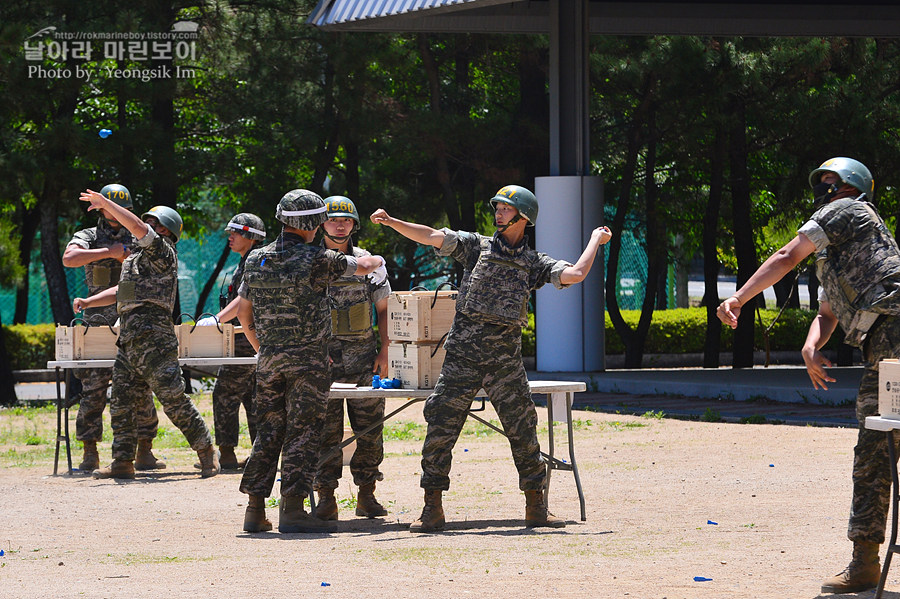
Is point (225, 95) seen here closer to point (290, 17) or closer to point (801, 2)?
point (290, 17)

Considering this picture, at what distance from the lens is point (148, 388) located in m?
11.1

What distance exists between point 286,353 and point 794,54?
44.0ft

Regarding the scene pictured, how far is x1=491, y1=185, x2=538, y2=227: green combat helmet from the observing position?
26.1 ft

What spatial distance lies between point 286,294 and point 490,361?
1322 millimetres

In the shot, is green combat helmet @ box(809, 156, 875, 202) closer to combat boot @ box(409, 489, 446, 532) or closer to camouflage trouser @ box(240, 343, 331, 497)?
combat boot @ box(409, 489, 446, 532)

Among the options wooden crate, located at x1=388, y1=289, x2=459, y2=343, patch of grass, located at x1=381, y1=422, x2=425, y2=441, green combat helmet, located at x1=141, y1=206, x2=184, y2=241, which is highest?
green combat helmet, located at x1=141, y1=206, x2=184, y2=241

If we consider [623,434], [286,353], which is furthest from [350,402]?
[623,434]

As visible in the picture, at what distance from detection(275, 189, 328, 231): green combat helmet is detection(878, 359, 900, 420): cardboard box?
3789 millimetres

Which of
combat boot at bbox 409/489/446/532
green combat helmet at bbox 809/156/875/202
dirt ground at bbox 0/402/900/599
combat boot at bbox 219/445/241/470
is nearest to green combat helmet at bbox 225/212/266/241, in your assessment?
combat boot at bbox 219/445/241/470

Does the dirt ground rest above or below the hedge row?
below

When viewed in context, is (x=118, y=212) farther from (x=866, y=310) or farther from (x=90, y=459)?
(x=866, y=310)

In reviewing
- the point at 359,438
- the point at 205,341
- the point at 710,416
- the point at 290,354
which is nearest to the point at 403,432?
the point at 710,416

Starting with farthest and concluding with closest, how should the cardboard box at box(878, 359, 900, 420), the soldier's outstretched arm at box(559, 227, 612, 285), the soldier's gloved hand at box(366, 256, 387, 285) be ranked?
the soldier's gloved hand at box(366, 256, 387, 285) < the soldier's outstretched arm at box(559, 227, 612, 285) < the cardboard box at box(878, 359, 900, 420)

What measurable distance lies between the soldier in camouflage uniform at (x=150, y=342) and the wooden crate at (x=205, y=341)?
0.61 metres
